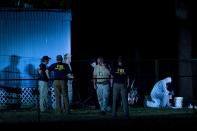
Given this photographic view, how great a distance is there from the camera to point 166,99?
24938 millimetres

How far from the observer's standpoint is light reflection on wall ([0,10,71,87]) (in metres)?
24.8

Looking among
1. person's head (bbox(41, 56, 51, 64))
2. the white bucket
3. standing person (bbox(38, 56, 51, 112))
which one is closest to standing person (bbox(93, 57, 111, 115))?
person's head (bbox(41, 56, 51, 64))

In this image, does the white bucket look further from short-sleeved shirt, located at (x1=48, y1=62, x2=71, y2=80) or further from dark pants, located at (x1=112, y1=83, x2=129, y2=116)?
short-sleeved shirt, located at (x1=48, y1=62, x2=71, y2=80)

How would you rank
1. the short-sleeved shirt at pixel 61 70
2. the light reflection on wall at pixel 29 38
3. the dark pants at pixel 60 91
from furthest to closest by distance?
the light reflection on wall at pixel 29 38
the dark pants at pixel 60 91
the short-sleeved shirt at pixel 61 70

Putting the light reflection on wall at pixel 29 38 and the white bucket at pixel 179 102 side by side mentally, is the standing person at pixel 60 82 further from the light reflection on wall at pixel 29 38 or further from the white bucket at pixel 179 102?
the white bucket at pixel 179 102

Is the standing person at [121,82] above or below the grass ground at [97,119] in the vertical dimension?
above

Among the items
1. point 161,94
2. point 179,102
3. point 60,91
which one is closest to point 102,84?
point 60,91

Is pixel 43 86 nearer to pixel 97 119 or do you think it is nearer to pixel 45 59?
pixel 45 59

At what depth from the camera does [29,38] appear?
25.0m

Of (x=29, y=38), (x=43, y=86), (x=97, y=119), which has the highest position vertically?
(x=29, y=38)

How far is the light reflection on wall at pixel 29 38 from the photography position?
24781 millimetres

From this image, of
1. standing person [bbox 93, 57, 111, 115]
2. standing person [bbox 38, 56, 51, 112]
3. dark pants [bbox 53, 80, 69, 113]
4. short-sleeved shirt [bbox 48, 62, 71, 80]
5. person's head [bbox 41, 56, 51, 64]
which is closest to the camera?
short-sleeved shirt [bbox 48, 62, 71, 80]

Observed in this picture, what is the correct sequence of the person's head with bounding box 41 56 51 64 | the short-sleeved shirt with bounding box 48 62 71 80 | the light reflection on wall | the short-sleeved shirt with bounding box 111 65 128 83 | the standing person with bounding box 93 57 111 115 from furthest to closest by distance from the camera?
1. the light reflection on wall
2. the person's head with bounding box 41 56 51 64
3. the standing person with bounding box 93 57 111 115
4. the short-sleeved shirt with bounding box 48 62 71 80
5. the short-sleeved shirt with bounding box 111 65 128 83

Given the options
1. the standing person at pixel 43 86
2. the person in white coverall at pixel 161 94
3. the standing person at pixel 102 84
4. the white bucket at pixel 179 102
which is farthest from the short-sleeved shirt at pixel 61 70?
the white bucket at pixel 179 102
